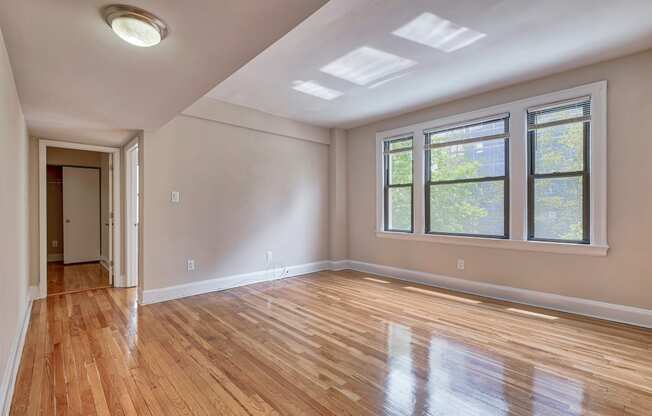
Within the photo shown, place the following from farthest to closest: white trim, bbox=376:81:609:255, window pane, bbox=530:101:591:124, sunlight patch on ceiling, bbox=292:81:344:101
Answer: sunlight patch on ceiling, bbox=292:81:344:101
window pane, bbox=530:101:591:124
white trim, bbox=376:81:609:255

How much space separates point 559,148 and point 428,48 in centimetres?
195

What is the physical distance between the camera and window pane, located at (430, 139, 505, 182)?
158 inches

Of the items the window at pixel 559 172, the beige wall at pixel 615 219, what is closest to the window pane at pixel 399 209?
the beige wall at pixel 615 219

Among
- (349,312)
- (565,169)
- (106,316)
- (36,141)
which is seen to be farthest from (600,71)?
(36,141)

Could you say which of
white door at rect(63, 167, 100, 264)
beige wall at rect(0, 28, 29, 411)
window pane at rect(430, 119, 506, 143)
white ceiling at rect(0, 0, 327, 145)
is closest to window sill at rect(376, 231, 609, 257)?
window pane at rect(430, 119, 506, 143)

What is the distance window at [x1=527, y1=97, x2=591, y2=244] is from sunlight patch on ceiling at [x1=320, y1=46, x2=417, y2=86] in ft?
5.77

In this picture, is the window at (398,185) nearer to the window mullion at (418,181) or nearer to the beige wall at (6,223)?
the window mullion at (418,181)

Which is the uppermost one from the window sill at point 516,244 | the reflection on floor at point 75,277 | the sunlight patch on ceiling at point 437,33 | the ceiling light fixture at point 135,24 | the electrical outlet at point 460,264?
the sunlight patch on ceiling at point 437,33

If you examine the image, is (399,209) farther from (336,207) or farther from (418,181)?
(336,207)

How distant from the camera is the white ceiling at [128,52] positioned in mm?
1492

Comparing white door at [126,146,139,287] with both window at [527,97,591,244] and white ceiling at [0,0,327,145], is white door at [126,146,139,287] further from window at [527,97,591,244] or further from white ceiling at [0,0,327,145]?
window at [527,97,591,244]

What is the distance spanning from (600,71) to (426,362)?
11.0 ft

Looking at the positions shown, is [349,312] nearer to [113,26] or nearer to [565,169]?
[565,169]

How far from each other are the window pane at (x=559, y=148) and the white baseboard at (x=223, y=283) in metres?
3.64
